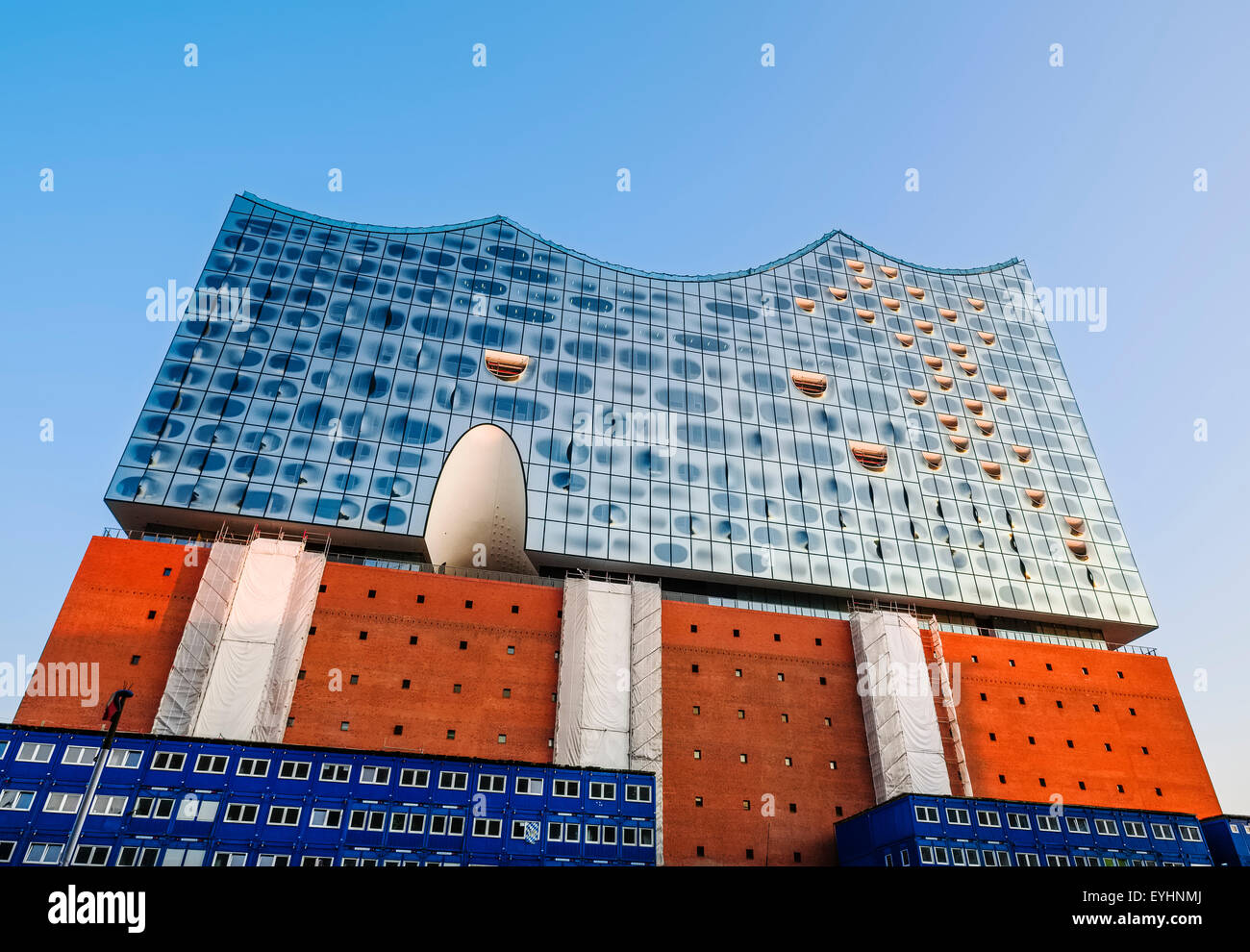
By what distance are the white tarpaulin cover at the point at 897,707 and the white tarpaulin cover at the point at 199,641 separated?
90.9ft

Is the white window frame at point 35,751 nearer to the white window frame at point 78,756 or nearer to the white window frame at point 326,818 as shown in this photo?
the white window frame at point 78,756

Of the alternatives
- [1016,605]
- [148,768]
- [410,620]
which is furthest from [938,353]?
[148,768]

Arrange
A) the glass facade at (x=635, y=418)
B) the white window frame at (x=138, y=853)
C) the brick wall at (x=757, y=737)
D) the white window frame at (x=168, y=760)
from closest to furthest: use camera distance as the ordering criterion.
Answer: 1. the white window frame at (x=138, y=853)
2. the white window frame at (x=168, y=760)
3. the brick wall at (x=757, y=737)
4. the glass facade at (x=635, y=418)

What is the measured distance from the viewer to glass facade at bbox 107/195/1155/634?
42.4 metres

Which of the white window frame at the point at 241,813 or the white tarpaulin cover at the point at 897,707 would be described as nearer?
the white window frame at the point at 241,813

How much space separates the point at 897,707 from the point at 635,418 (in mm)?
20175

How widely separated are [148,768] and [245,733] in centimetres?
535

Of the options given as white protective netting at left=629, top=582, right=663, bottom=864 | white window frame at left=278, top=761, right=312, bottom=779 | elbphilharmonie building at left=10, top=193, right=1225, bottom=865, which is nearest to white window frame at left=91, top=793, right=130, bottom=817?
elbphilharmonie building at left=10, top=193, right=1225, bottom=865

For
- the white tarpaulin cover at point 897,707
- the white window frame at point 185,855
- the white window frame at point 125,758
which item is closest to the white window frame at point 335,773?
the white window frame at point 185,855

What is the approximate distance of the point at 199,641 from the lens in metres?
33.9

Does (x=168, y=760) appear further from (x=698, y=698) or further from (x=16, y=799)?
(x=698, y=698)

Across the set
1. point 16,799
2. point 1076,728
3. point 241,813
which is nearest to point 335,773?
point 241,813

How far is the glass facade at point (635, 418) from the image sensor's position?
42.4 metres
